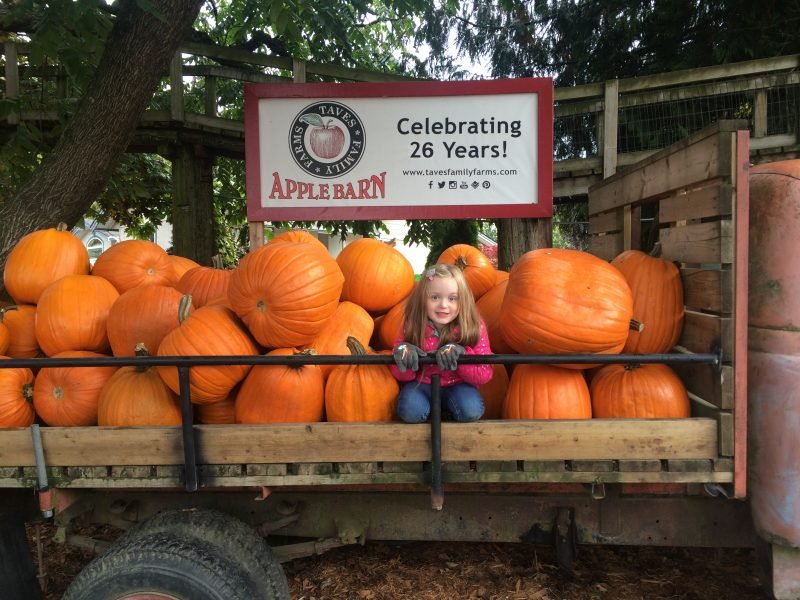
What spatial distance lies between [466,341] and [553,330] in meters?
0.33

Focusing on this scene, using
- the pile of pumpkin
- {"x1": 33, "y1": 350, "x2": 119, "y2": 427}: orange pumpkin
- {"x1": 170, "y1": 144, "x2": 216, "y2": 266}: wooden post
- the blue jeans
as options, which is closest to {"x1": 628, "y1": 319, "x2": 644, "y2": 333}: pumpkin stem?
the pile of pumpkin

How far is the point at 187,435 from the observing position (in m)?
1.92

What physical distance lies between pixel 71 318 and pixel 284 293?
1103 mm

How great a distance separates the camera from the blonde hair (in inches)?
85.3

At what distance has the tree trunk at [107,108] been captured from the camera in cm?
Answer: 381

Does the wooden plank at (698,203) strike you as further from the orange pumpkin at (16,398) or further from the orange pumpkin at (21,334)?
the orange pumpkin at (21,334)

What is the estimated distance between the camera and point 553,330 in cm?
206

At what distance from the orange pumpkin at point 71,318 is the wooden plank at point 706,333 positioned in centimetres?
257

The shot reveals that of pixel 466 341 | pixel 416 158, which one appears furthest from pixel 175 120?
pixel 466 341

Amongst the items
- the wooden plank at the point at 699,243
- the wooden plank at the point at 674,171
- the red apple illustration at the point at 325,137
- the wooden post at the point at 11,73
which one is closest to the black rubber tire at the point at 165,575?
the wooden plank at the point at 699,243

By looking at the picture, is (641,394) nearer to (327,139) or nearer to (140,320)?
(140,320)

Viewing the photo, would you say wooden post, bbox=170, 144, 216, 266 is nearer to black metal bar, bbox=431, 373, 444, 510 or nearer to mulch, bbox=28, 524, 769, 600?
mulch, bbox=28, 524, 769, 600

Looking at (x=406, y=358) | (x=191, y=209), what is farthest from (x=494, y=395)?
(x=191, y=209)

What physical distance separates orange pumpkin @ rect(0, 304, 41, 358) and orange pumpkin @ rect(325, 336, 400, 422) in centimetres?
160
